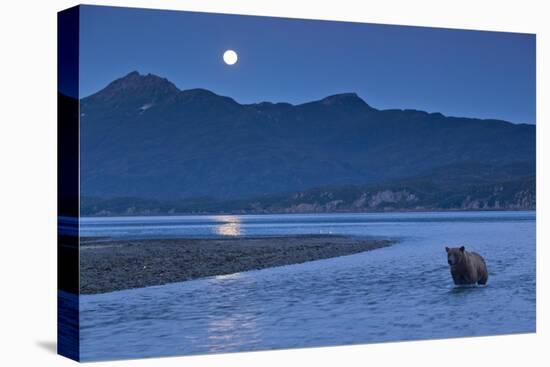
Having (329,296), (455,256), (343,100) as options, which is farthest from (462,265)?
(343,100)

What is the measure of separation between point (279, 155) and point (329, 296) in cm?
343

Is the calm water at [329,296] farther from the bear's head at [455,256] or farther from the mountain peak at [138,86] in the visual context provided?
the mountain peak at [138,86]

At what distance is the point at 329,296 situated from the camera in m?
26.3

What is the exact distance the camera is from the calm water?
23797 millimetres

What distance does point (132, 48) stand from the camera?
24156 mm

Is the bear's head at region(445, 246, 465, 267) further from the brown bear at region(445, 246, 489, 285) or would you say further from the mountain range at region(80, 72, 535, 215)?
the mountain range at region(80, 72, 535, 215)

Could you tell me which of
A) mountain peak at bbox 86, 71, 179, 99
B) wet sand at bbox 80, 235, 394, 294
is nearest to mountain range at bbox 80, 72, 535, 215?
mountain peak at bbox 86, 71, 179, 99

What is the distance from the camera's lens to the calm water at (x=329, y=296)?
23.8 m

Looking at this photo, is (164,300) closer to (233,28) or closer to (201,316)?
(201,316)

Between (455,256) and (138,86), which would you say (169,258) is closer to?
(138,86)

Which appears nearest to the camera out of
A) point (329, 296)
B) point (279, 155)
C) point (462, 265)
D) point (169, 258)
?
point (169, 258)

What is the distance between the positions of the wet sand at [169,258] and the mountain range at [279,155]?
75 cm

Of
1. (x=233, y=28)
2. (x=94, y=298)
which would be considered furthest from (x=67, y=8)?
(x=94, y=298)

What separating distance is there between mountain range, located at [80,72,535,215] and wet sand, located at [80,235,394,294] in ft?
2.47
